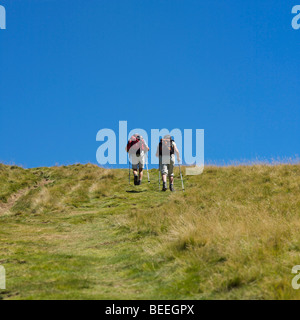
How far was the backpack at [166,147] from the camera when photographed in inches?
794

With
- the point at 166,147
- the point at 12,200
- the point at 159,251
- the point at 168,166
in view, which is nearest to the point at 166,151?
the point at 166,147

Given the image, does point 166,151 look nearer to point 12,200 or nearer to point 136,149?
point 136,149

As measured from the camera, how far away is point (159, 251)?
26.6 feet

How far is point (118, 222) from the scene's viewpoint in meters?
12.7

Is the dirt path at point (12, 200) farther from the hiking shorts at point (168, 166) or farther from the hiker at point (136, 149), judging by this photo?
the hiking shorts at point (168, 166)

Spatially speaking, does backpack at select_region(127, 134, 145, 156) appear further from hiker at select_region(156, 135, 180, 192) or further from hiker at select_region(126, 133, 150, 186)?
hiker at select_region(156, 135, 180, 192)

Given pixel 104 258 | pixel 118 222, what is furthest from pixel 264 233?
pixel 118 222

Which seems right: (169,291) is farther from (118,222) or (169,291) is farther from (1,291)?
(118,222)

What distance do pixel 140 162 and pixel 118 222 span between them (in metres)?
9.86

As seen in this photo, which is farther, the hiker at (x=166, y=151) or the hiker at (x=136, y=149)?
the hiker at (x=136, y=149)

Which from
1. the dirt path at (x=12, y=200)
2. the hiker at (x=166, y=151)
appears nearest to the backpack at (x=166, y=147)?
the hiker at (x=166, y=151)

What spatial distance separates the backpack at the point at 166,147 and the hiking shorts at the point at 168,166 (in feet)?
1.03

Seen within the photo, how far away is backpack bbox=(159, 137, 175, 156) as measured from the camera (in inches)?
794
